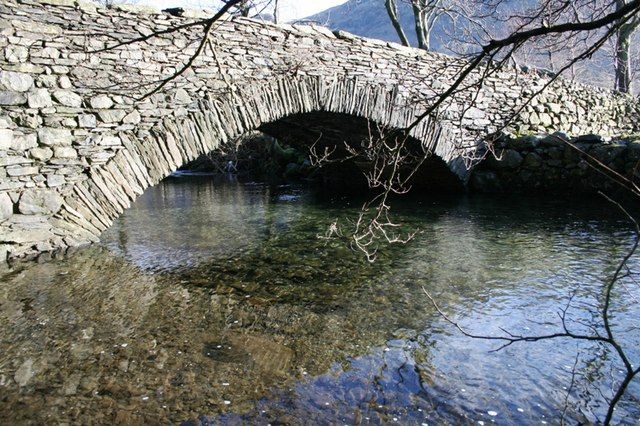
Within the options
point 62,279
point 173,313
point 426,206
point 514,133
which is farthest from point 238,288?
point 514,133

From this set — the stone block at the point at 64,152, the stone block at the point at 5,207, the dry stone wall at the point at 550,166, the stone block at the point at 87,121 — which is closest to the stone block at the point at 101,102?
the stone block at the point at 87,121

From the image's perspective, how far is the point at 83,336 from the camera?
3652 millimetres

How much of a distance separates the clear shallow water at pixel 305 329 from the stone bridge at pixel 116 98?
2.10 feet

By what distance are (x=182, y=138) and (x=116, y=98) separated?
2.95 ft

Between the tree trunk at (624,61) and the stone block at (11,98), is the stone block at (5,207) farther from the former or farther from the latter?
the tree trunk at (624,61)

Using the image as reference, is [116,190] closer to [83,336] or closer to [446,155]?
[83,336]

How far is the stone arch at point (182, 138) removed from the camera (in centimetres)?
615

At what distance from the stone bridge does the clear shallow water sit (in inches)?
25.3

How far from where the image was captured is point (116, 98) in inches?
241

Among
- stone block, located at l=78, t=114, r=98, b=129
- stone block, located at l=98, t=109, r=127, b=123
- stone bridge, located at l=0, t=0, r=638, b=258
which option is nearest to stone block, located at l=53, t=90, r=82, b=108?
stone bridge, located at l=0, t=0, r=638, b=258

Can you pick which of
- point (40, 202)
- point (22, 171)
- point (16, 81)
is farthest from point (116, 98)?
point (40, 202)

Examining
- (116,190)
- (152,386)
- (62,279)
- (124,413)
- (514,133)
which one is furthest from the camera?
(514,133)

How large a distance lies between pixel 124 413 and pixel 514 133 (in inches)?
402

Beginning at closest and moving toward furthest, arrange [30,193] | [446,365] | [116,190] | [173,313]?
[446,365] → [173,313] → [30,193] → [116,190]
